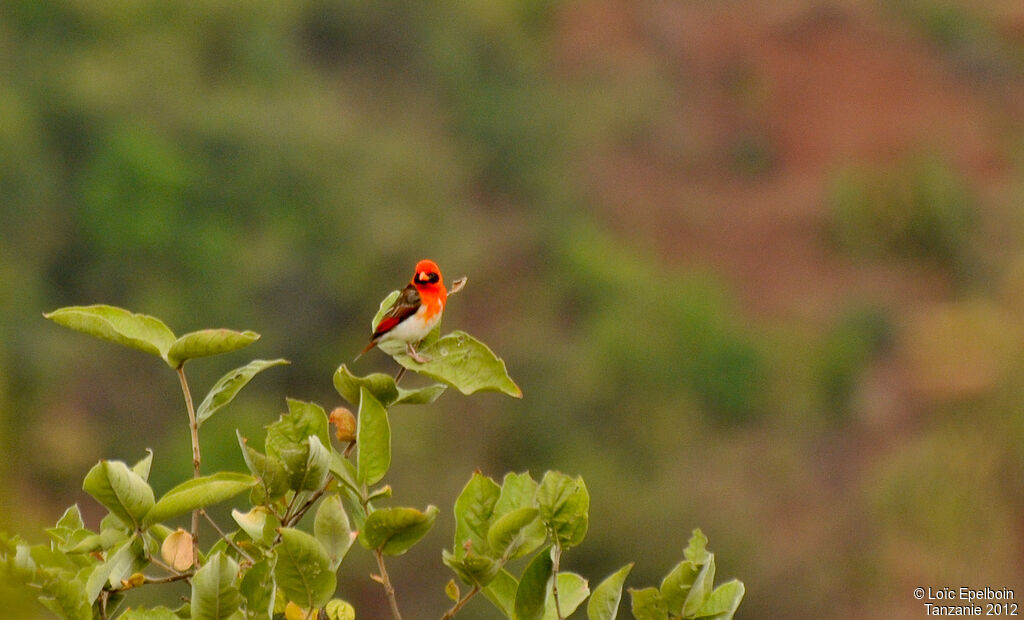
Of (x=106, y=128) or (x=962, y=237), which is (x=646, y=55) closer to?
(x=962, y=237)

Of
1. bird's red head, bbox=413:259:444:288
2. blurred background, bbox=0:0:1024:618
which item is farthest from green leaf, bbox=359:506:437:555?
blurred background, bbox=0:0:1024:618

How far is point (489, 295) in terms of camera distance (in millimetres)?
60219

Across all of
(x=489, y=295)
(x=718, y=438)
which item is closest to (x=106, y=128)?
(x=489, y=295)

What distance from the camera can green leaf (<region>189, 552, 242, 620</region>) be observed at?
315 centimetres

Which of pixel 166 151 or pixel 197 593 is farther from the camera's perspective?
pixel 166 151

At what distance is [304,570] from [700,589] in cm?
91

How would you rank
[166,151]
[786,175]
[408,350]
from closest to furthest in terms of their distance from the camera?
[408,350]
[166,151]
[786,175]

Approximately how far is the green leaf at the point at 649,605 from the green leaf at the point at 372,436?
67 cm

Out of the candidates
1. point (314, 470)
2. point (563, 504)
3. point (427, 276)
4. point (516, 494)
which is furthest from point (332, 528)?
point (427, 276)

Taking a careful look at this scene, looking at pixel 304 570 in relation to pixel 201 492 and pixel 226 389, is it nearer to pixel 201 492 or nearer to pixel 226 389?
pixel 201 492

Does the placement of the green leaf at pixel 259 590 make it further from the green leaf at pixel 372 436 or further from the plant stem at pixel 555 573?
the plant stem at pixel 555 573

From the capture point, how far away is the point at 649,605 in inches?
134

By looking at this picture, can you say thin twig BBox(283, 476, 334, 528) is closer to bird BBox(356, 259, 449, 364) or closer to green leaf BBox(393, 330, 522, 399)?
green leaf BBox(393, 330, 522, 399)

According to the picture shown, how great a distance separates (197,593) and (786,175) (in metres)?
65.0
